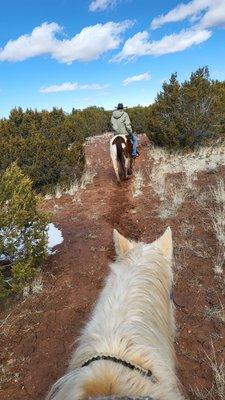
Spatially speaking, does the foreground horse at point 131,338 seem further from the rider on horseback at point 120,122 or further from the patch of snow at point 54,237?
the rider on horseback at point 120,122

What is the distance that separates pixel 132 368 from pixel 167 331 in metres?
0.76

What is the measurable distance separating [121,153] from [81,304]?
7.99 metres

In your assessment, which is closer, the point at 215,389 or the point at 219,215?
the point at 215,389

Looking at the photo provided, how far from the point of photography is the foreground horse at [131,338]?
162 centimetres

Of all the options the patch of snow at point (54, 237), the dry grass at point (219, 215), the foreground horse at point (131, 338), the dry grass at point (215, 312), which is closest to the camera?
the foreground horse at point (131, 338)

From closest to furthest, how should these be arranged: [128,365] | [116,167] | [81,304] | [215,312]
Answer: [128,365], [215,312], [81,304], [116,167]

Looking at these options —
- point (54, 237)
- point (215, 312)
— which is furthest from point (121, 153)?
point (215, 312)

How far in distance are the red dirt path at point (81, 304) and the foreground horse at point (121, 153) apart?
367 centimetres

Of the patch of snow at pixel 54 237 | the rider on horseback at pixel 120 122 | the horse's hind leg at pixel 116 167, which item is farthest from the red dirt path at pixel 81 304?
the rider on horseback at pixel 120 122

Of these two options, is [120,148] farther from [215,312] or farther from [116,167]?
[215,312]

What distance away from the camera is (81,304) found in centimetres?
549

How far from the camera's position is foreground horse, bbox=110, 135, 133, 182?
509 inches

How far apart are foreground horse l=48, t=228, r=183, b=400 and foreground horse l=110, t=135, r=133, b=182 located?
33.4 feet

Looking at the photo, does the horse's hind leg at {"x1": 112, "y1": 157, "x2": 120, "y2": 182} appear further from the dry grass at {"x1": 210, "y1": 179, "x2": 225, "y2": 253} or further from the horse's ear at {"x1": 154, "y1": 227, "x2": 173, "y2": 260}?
the horse's ear at {"x1": 154, "y1": 227, "x2": 173, "y2": 260}
